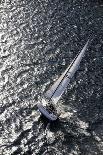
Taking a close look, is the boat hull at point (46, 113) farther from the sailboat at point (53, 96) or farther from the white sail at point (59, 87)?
the white sail at point (59, 87)

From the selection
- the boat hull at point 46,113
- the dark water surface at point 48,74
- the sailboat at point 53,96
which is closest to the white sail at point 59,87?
the sailboat at point 53,96

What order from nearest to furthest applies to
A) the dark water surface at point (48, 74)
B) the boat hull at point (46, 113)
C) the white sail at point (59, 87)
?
the dark water surface at point (48, 74), the boat hull at point (46, 113), the white sail at point (59, 87)

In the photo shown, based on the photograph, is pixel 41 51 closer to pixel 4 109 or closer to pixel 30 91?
pixel 30 91

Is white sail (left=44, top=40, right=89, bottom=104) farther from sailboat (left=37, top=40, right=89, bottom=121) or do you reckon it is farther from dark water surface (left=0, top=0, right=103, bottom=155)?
dark water surface (left=0, top=0, right=103, bottom=155)

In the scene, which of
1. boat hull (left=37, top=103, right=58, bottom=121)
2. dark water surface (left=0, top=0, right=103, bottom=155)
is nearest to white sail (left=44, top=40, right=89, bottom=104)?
dark water surface (left=0, top=0, right=103, bottom=155)

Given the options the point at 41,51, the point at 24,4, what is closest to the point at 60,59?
the point at 41,51

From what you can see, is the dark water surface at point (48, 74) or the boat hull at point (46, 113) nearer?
the dark water surface at point (48, 74)

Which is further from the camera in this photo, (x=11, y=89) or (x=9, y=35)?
(x=9, y=35)

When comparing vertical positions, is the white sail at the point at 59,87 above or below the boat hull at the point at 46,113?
above

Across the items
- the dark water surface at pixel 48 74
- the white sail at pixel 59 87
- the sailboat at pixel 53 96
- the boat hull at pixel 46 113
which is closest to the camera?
the dark water surface at pixel 48 74
